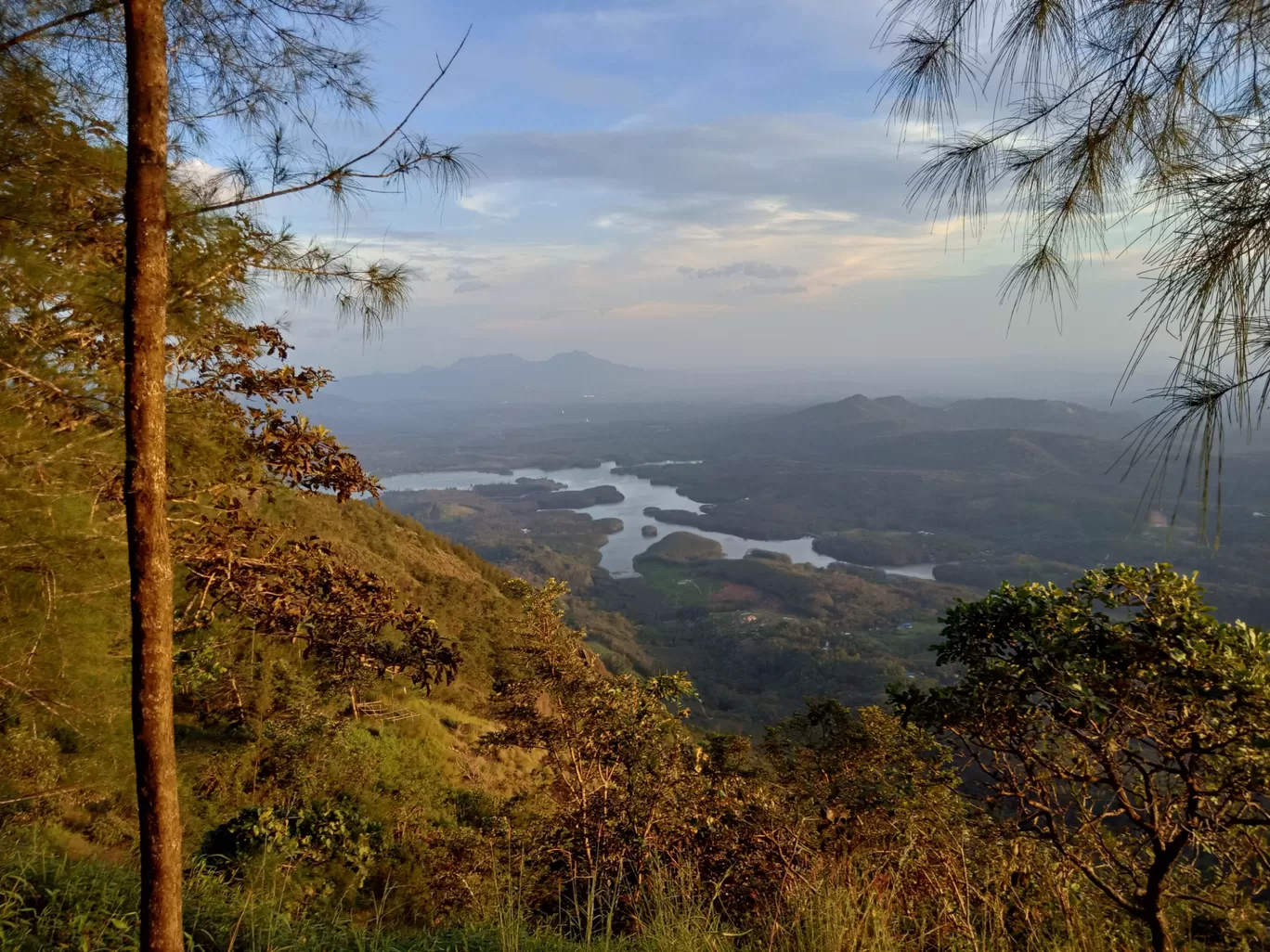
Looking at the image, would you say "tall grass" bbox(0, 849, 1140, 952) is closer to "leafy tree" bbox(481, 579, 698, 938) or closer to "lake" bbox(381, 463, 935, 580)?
"leafy tree" bbox(481, 579, 698, 938)

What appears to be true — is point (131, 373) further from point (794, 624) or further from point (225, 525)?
point (794, 624)

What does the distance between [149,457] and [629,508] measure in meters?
95.5

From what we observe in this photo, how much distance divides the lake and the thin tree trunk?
206ft

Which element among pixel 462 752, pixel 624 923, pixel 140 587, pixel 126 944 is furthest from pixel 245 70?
pixel 462 752

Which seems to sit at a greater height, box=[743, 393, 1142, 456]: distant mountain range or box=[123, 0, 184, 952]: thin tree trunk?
box=[743, 393, 1142, 456]: distant mountain range

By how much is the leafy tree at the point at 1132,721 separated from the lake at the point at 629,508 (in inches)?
2385

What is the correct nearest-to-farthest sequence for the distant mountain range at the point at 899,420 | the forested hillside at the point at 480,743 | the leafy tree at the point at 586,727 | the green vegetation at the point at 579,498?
1. the forested hillside at the point at 480,743
2. the leafy tree at the point at 586,727
3. the green vegetation at the point at 579,498
4. the distant mountain range at the point at 899,420

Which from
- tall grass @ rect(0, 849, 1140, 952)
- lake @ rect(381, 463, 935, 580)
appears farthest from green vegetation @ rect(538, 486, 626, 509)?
tall grass @ rect(0, 849, 1140, 952)

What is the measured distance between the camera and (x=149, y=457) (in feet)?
5.35

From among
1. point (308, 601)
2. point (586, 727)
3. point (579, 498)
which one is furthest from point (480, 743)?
point (579, 498)

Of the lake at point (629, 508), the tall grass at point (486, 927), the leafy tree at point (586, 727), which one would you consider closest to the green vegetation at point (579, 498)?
the lake at point (629, 508)

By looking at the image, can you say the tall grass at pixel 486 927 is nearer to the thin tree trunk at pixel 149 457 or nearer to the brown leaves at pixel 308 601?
the thin tree trunk at pixel 149 457

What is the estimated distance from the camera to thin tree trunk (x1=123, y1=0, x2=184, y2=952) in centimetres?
161

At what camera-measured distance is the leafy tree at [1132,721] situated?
310cm
